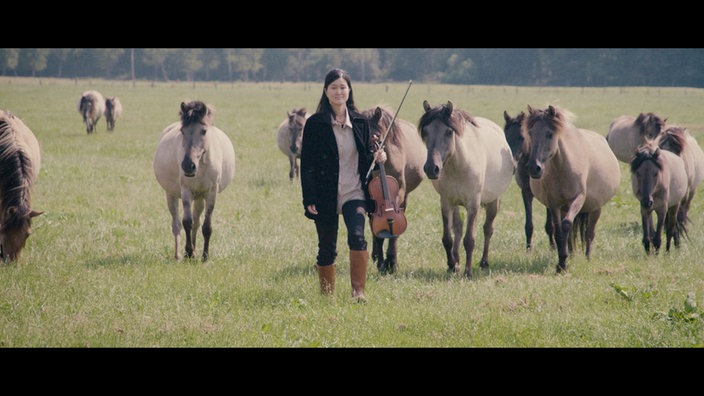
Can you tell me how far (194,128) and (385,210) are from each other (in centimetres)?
324

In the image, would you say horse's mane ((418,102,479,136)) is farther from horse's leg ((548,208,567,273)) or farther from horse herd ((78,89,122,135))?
horse herd ((78,89,122,135))

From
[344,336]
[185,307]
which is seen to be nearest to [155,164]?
[185,307]

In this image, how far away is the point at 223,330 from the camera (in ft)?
19.4

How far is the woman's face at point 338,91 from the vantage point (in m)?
6.44

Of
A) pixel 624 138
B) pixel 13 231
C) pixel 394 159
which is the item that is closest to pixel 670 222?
pixel 394 159

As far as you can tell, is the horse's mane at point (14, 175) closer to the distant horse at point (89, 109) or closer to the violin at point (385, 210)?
the violin at point (385, 210)

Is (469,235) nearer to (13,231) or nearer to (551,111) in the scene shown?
(551,111)

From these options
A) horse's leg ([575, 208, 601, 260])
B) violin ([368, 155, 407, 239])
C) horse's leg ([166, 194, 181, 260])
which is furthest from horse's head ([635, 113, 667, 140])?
horse's leg ([166, 194, 181, 260])

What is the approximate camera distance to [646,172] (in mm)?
9266

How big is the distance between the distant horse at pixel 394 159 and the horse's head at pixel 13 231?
4.22 meters

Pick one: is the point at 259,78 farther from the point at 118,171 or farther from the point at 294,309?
the point at 294,309

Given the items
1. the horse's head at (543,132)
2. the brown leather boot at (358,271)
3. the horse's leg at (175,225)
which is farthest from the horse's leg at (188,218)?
the horse's head at (543,132)

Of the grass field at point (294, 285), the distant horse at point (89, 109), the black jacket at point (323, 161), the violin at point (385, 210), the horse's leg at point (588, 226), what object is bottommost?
the grass field at point (294, 285)
